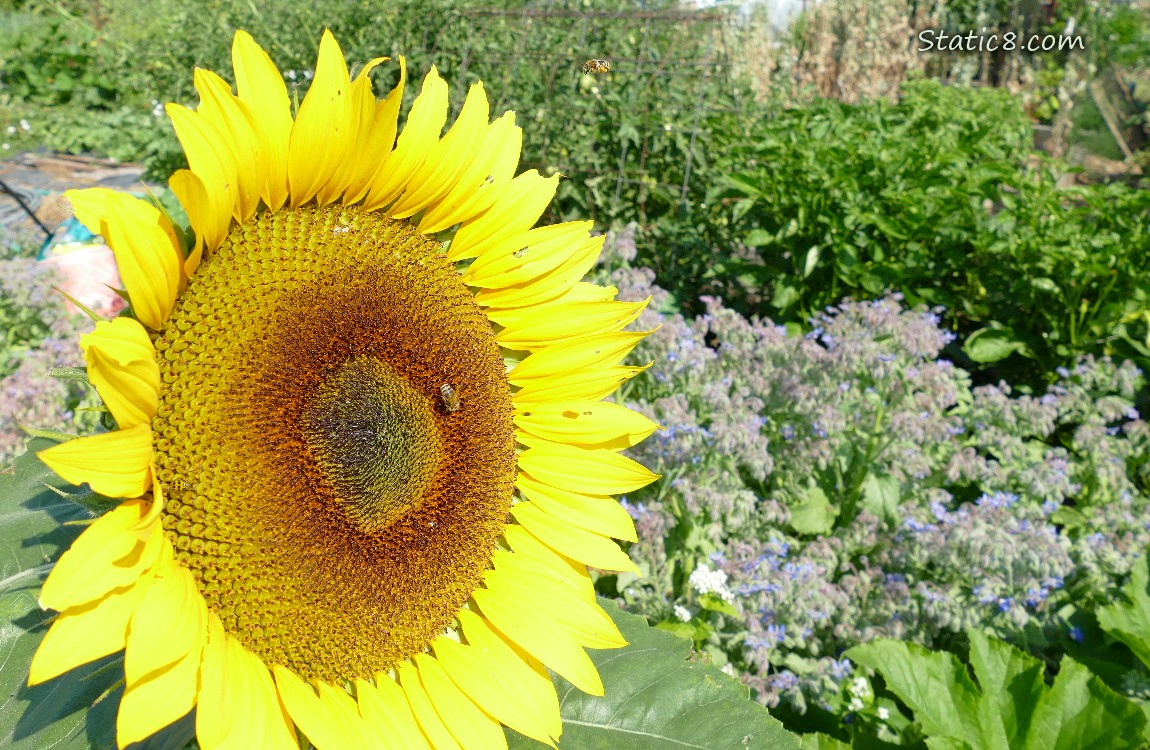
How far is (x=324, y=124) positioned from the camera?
36.5 inches

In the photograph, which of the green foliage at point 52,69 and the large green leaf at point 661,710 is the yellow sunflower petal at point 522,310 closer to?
the large green leaf at point 661,710

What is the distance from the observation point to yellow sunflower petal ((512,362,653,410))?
1229 mm

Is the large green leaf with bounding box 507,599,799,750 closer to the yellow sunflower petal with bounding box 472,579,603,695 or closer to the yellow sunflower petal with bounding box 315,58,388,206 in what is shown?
the yellow sunflower petal with bounding box 472,579,603,695

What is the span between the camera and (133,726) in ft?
2.47

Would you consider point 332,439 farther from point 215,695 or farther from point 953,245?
point 953,245

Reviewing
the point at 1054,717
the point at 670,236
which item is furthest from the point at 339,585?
the point at 670,236

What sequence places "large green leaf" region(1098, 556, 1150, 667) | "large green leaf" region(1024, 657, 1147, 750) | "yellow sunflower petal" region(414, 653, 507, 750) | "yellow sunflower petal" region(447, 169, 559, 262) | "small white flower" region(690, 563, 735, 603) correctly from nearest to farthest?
1. "yellow sunflower petal" region(414, 653, 507, 750)
2. "yellow sunflower petal" region(447, 169, 559, 262)
3. "large green leaf" region(1024, 657, 1147, 750)
4. "large green leaf" region(1098, 556, 1150, 667)
5. "small white flower" region(690, 563, 735, 603)

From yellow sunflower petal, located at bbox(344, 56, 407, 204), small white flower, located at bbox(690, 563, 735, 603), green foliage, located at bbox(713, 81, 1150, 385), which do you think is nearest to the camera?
yellow sunflower petal, located at bbox(344, 56, 407, 204)

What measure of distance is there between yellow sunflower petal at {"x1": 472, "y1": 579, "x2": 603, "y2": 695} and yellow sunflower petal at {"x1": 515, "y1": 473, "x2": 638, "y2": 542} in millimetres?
133

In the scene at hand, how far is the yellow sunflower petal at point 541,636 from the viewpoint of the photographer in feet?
3.71

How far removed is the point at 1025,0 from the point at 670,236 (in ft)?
30.8

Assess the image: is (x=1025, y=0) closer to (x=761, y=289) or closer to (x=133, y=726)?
(x=761, y=289)

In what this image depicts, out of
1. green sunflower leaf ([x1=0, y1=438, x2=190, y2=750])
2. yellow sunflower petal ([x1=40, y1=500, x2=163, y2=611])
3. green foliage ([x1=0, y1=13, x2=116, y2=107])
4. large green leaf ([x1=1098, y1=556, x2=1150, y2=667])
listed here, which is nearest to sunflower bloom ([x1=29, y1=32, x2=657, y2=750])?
yellow sunflower petal ([x1=40, y1=500, x2=163, y2=611])

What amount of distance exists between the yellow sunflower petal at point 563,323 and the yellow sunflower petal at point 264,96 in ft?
1.33
